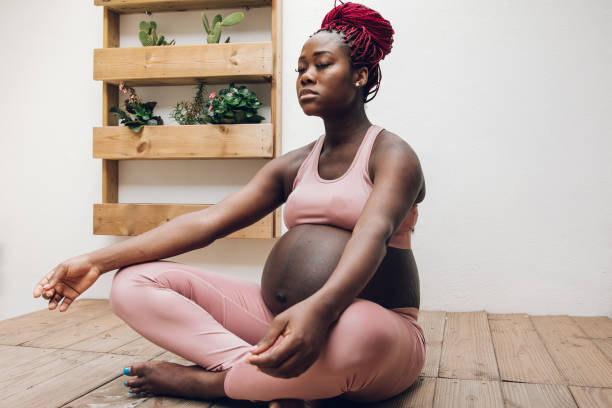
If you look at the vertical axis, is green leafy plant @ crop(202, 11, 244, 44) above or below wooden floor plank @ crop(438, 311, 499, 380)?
above

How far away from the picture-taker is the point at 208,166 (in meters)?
2.66

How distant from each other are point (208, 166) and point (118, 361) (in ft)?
4.09

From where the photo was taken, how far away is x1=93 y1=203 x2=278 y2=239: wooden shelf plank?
2467 millimetres

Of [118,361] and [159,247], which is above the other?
[159,247]

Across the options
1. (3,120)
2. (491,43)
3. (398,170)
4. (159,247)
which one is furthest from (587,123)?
(3,120)

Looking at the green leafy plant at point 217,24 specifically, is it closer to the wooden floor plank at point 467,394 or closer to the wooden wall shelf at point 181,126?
the wooden wall shelf at point 181,126

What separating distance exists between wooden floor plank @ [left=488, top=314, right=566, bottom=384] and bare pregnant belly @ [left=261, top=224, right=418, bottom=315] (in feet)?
1.50

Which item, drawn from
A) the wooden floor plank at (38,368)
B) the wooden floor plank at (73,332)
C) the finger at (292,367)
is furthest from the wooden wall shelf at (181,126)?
the finger at (292,367)

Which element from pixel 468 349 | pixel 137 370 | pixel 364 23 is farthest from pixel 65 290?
pixel 468 349

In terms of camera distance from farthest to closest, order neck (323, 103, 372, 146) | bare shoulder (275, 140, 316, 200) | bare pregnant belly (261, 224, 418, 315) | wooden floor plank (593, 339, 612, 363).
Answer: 1. wooden floor plank (593, 339, 612, 363)
2. bare shoulder (275, 140, 316, 200)
3. neck (323, 103, 372, 146)
4. bare pregnant belly (261, 224, 418, 315)

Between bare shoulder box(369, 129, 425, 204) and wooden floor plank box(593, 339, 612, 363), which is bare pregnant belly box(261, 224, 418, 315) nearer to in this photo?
bare shoulder box(369, 129, 425, 204)

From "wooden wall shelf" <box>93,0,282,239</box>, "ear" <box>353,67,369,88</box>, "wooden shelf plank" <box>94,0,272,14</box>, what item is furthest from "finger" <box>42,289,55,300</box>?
"wooden shelf plank" <box>94,0,272,14</box>

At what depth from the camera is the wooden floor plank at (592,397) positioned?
124cm

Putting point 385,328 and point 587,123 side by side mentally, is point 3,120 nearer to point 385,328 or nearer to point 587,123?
point 385,328
